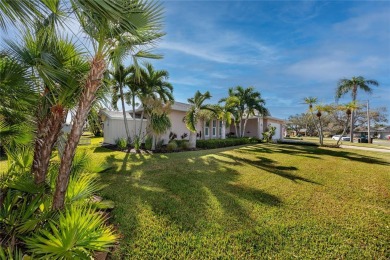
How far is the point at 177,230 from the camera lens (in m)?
3.97

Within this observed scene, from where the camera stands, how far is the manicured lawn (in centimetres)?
349

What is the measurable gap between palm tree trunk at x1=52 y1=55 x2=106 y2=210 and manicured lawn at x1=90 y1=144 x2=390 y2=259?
58.3 inches

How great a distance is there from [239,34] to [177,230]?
36.8ft

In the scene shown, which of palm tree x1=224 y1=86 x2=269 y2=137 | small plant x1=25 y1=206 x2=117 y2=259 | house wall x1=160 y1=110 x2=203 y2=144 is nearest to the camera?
small plant x1=25 y1=206 x2=117 y2=259

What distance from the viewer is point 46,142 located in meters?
3.69

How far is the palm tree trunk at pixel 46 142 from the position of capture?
142 inches

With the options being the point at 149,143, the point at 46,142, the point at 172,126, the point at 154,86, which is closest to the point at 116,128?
the point at 149,143

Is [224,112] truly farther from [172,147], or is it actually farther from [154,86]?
[154,86]

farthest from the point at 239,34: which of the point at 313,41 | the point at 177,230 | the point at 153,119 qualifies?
the point at 177,230

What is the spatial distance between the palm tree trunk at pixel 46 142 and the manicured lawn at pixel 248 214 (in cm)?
189

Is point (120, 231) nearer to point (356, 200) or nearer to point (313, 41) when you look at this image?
point (356, 200)

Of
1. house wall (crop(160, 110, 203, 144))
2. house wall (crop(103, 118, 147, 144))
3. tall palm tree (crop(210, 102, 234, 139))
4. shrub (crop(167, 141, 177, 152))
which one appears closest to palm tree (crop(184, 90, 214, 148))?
tall palm tree (crop(210, 102, 234, 139))

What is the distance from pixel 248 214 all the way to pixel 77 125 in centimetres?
441

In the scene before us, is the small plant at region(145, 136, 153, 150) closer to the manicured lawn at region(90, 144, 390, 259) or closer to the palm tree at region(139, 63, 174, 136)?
the palm tree at region(139, 63, 174, 136)
